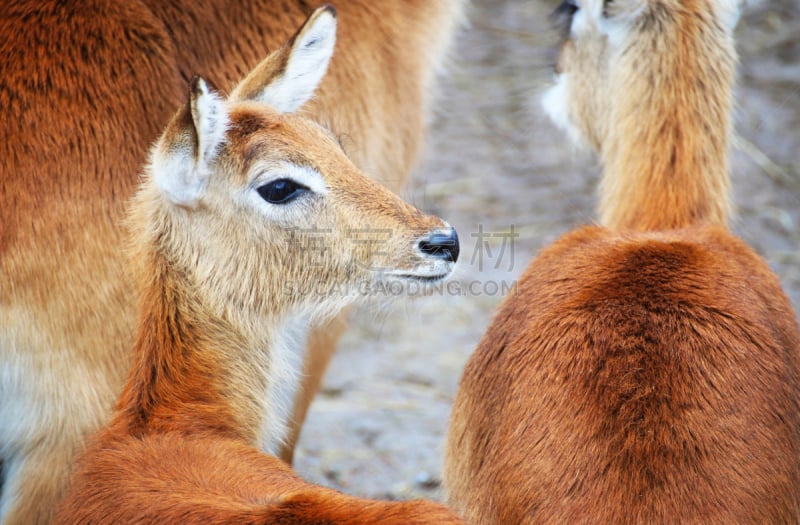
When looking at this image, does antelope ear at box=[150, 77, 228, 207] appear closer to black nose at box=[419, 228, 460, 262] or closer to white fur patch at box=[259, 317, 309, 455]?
white fur patch at box=[259, 317, 309, 455]

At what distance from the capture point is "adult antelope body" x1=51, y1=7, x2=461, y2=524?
3.48m

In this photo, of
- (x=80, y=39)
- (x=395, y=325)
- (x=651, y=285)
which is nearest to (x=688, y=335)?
(x=651, y=285)

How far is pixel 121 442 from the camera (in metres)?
3.31

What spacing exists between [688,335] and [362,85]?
2.04 meters

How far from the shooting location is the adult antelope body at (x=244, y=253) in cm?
348

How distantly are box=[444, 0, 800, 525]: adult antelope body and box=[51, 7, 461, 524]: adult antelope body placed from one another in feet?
1.53

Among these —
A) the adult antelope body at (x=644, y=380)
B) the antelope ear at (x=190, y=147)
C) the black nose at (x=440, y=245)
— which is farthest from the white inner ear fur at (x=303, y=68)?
the adult antelope body at (x=644, y=380)

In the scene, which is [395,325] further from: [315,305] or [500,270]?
[315,305]

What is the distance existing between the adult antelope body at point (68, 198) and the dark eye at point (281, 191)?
1.81 ft

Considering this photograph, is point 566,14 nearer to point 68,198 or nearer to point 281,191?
point 281,191

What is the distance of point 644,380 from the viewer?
3164mm

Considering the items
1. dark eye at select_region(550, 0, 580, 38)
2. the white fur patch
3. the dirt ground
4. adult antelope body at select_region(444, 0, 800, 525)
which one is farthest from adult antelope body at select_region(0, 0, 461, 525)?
dark eye at select_region(550, 0, 580, 38)

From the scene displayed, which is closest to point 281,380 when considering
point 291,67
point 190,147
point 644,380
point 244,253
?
point 244,253

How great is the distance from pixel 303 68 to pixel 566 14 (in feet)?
4.87
